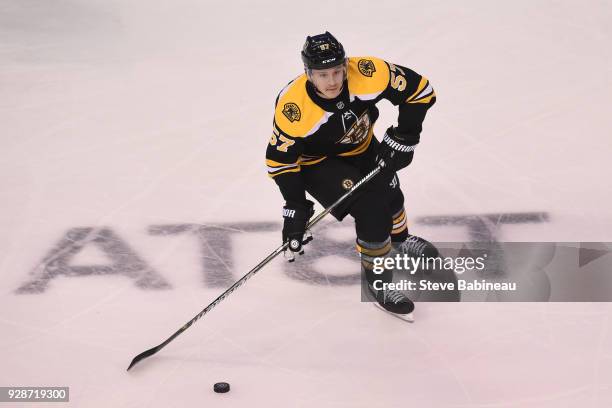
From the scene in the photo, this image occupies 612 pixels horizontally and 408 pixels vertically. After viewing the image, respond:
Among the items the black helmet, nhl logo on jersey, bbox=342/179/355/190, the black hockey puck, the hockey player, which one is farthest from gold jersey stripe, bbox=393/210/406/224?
the black hockey puck

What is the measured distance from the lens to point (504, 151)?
5.00 meters

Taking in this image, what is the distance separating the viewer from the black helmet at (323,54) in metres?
3.41

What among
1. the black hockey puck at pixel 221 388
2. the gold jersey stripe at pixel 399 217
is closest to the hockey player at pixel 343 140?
the gold jersey stripe at pixel 399 217

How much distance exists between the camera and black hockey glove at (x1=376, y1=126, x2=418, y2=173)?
12.4 feet

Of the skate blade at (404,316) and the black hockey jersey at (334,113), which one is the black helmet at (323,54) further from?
the skate blade at (404,316)

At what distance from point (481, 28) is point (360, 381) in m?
3.50

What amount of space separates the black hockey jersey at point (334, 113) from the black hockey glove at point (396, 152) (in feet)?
0.10

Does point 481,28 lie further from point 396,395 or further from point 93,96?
point 396,395

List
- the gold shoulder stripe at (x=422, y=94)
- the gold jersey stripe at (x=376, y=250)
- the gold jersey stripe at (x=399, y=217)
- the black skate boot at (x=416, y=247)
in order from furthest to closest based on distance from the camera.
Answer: the black skate boot at (x=416, y=247)
the gold jersey stripe at (x=399, y=217)
the gold jersey stripe at (x=376, y=250)
the gold shoulder stripe at (x=422, y=94)

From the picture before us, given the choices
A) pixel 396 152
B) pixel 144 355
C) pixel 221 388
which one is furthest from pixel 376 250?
pixel 144 355

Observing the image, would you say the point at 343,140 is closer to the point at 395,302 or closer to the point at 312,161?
the point at 312,161

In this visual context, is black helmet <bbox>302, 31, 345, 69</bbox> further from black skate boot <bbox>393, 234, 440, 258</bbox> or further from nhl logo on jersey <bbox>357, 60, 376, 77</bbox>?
black skate boot <bbox>393, 234, 440, 258</bbox>

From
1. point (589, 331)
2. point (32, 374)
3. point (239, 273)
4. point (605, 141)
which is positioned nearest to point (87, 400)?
point (32, 374)

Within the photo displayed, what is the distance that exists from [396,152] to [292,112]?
20.4 inches
